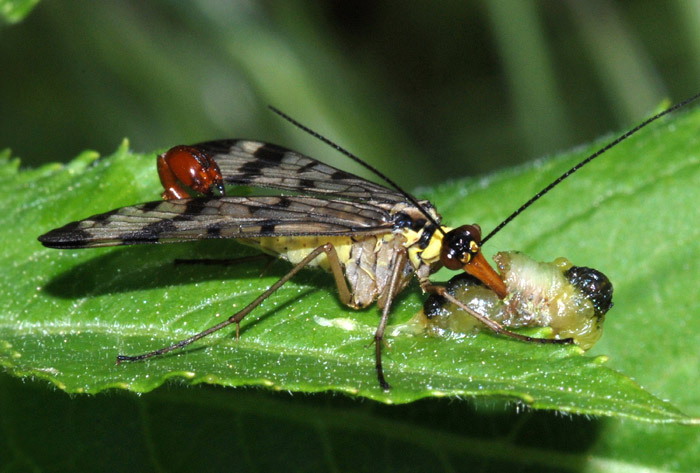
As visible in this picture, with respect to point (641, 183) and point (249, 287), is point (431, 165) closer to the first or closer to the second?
point (641, 183)

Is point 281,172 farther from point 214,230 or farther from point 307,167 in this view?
point 214,230

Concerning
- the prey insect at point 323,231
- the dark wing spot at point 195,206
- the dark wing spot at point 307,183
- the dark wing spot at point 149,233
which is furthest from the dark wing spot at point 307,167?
the dark wing spot at point 149,233

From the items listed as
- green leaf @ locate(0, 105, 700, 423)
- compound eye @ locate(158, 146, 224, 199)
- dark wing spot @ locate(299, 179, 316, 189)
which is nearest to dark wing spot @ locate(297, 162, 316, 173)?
dark wing spot @ locate(299, 179, 316, 189)

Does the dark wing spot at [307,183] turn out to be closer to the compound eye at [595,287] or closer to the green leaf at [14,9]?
the compound eye at [595,287]

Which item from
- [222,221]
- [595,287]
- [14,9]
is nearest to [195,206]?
[222,221]

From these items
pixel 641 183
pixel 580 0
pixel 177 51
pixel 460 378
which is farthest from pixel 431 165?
pixel 460 378

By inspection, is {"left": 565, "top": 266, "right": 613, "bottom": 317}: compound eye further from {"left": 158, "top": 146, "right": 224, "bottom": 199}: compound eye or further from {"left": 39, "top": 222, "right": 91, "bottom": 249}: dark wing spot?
{"left": 39, "top": 222, "right": 91, "bottom": 249}: dark wing spot
